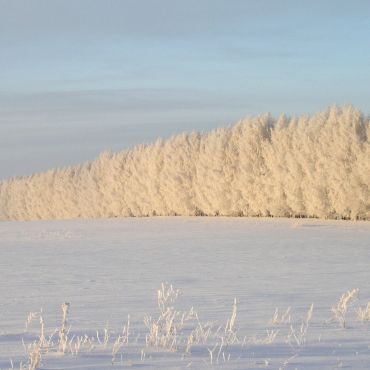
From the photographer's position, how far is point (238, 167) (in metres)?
50.4

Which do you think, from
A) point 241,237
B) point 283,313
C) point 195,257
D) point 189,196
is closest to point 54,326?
point 283,313

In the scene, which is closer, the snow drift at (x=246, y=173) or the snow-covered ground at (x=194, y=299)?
the snow-covered ground at (x=194, y=299)

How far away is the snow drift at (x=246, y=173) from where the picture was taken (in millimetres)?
41594

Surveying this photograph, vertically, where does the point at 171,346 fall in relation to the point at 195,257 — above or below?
above

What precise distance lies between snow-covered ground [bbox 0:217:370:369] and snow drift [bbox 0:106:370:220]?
1111cm

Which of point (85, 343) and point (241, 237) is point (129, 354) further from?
point (241, 237)

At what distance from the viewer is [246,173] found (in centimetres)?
4875

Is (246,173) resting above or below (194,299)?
below

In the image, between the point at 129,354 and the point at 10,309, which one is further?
the point at 10,309

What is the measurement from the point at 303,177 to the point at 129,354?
37.8 metres

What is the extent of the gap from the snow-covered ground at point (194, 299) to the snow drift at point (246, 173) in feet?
36.5

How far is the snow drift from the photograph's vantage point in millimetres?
41594

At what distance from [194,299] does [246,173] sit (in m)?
36.4

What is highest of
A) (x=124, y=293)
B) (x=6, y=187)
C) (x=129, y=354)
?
(x=129, y=354)
